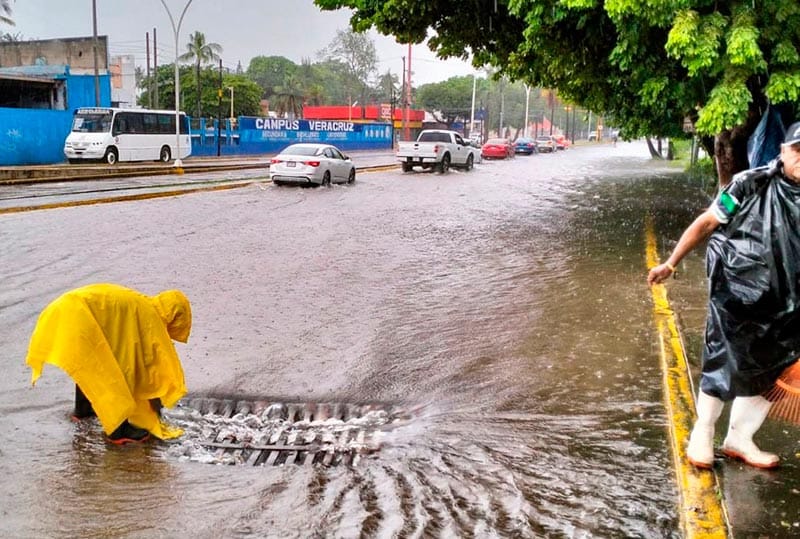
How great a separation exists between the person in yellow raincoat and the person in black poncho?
9.62 ft

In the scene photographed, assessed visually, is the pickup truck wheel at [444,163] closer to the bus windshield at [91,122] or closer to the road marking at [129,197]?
the road marking at [129,197]

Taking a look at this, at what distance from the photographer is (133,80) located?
57.2 m

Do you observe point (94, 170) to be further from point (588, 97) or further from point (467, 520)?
point (467, 520)

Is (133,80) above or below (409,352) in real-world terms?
above

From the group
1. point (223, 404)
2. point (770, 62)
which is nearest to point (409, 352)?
point (223, 404)

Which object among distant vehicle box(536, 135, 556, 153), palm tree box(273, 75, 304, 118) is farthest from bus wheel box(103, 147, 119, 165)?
palm tree box(273, 75, 304, 118)

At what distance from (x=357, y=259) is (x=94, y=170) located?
687 inches

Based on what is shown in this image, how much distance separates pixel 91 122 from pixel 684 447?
29234mm

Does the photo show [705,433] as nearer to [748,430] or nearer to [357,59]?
[748,430]

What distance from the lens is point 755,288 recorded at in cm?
343

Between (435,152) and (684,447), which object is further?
(435,152)

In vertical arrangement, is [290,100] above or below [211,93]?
above

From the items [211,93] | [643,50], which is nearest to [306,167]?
[643,50]

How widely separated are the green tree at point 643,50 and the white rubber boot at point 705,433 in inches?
215
